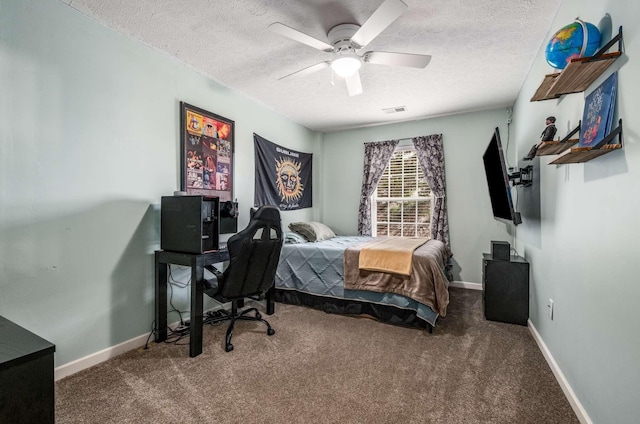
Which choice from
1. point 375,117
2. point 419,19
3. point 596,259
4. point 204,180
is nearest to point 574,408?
point 596,259

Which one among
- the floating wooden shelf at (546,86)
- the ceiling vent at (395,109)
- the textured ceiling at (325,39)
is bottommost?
the floating wooden shelf at (546,86)

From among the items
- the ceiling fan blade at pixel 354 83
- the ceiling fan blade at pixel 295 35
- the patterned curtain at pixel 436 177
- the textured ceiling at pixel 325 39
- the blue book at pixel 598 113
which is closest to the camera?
the blue book at pixel 598 113

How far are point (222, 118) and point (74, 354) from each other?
8.00ft

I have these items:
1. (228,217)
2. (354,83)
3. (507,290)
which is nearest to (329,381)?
(228,217)

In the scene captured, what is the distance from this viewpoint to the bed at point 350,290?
2637mm

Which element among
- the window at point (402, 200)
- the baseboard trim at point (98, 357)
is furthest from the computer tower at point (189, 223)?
the window at point (402, 200)

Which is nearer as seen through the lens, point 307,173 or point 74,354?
point 74,354

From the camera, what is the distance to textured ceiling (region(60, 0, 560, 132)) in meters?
2.03

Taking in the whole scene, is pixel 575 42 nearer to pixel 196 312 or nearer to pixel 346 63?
pixel 346 63

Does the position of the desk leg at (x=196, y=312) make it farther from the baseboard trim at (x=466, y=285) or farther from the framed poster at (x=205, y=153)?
the baseboard trim at (x=466, y=285)

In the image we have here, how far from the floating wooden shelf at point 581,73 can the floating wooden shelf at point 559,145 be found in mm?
215

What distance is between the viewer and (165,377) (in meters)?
1.93

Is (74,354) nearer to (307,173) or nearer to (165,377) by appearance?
(165,377)

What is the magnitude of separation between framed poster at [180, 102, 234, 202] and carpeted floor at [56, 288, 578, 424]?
4.75ft
